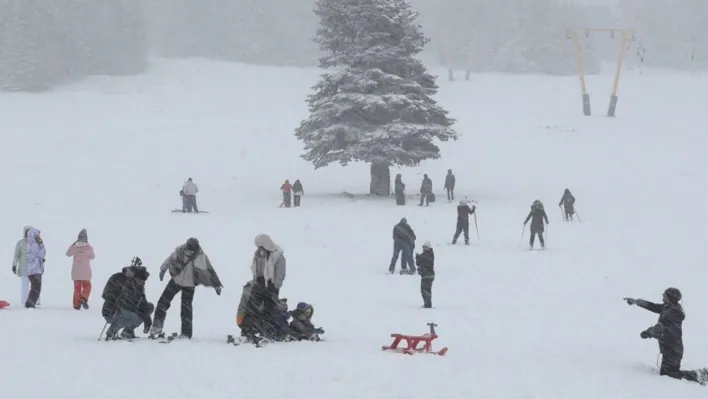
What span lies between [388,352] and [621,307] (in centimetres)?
726

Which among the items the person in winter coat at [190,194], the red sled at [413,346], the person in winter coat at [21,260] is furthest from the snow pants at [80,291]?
the person in winter coat at [190,194]

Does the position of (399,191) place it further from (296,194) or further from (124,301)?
(124,301)

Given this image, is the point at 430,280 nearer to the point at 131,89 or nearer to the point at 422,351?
Result: the point at 422,351

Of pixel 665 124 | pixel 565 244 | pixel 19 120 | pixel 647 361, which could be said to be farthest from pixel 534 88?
pixel 647 361

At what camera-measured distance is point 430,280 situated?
16.5 metres

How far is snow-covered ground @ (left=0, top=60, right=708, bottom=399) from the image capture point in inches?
413

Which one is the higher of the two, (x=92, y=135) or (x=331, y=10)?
(x=331, y=10)

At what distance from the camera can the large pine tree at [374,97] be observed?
111 ft

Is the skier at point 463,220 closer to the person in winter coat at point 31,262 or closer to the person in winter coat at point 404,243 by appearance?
the person in winter coat at point 404,243

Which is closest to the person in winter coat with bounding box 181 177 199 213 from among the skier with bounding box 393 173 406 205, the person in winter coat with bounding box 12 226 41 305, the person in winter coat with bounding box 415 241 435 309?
the skier with bounding box 393 173 406 205

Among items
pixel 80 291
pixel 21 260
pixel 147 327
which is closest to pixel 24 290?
pixel 21 260

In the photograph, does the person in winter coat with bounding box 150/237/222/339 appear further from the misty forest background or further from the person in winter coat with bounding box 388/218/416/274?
the misty forest background

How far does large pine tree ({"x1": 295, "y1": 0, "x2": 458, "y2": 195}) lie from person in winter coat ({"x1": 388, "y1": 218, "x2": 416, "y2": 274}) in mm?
13302

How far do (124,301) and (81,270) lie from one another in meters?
4.25
